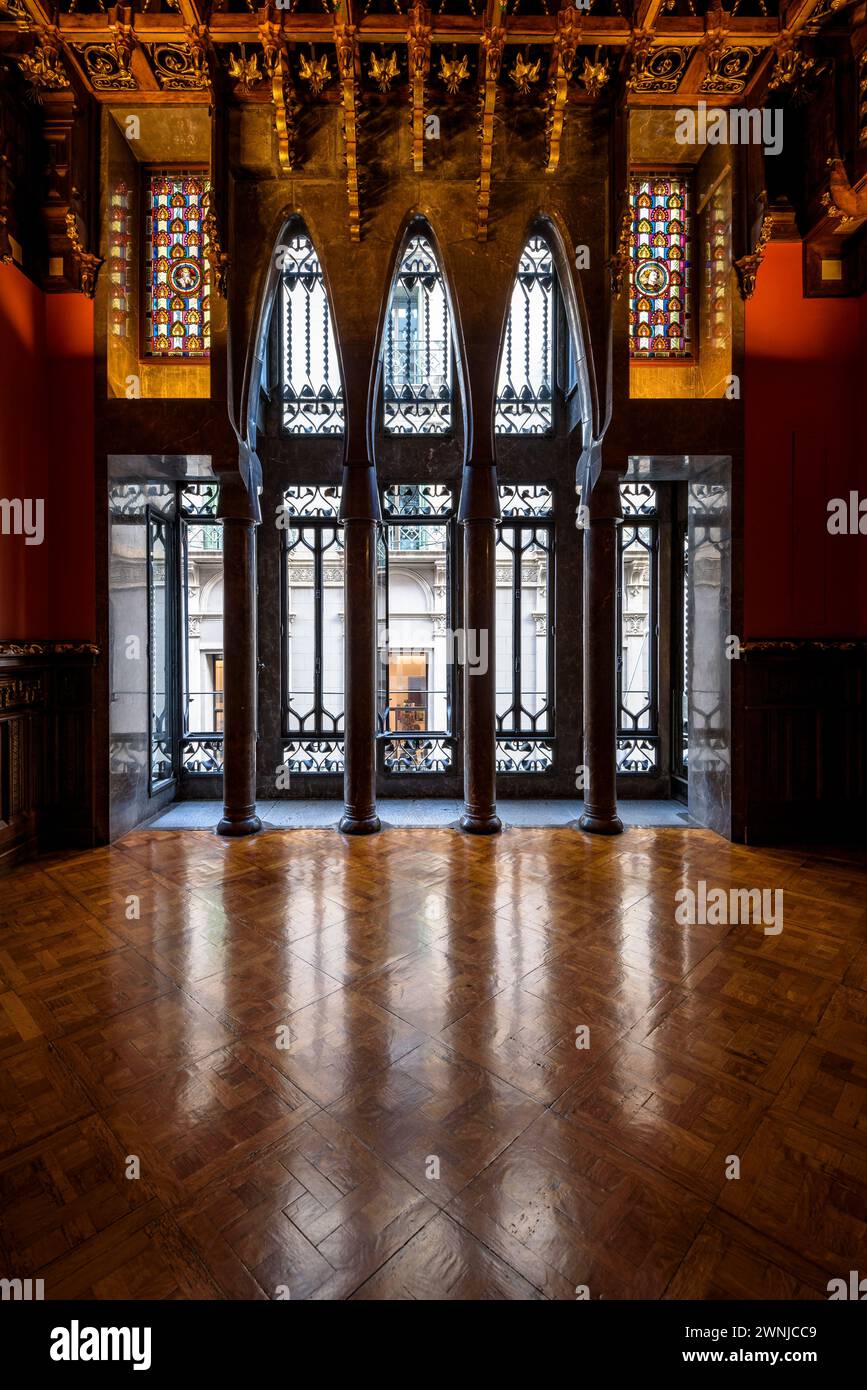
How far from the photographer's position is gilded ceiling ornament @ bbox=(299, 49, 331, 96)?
185 inches

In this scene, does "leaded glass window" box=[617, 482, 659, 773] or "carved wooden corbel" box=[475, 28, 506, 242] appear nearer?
"carved wooden corbel" box=[475, 28, 506, 242]

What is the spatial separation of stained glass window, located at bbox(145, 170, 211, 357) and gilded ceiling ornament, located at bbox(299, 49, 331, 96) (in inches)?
56.1

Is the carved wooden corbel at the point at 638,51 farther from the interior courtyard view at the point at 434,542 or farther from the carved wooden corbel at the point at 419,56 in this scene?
the carved wooden corbel at the point at 419,56

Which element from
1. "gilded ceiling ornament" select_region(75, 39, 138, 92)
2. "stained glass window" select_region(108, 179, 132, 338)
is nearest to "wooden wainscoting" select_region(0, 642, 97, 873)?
"stained glass window" select_region(108, 179, 132, 338)

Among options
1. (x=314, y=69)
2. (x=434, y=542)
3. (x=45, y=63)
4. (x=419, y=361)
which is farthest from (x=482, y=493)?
(x=45, y=63)

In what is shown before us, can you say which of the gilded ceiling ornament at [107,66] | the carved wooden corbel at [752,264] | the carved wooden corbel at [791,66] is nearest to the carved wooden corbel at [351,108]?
the gilded ceiling ornament at [107,66]

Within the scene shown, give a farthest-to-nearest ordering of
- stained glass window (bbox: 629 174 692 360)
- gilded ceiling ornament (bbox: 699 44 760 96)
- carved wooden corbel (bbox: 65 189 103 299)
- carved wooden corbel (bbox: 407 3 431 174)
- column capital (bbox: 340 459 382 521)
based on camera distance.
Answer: stained glass window (bbox: 629 174 692 360) → column capital (bbox: 340 459 382 521) → carved wooden corbel (bbox: 65 189 103 299) → gilded ceiling ornament (bbox: 699 44 760 96) → carved wooden corbel (bbox: 407 3 431 174)

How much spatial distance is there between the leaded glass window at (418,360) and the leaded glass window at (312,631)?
1227 millimetres

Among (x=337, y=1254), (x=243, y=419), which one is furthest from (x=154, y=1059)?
(x=243, y=419)

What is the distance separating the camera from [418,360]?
6973 mm

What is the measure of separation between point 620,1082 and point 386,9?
7086 millimetres

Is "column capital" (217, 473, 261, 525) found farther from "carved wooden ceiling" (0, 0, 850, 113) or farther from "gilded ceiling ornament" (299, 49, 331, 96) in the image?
"gilded ceiling ornament" (299, 49, 331, 96)

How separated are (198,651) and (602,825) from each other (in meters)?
5.29

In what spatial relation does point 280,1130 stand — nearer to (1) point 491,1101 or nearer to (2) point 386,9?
(1) point 491,1101
